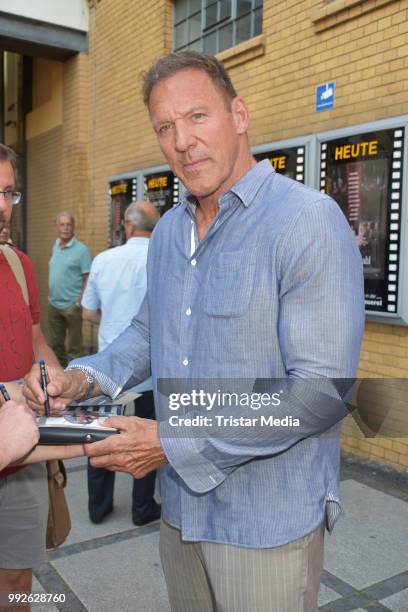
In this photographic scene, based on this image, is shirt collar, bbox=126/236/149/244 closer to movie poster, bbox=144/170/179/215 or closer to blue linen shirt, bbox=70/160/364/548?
movie poster, bbox=144/170/179/215

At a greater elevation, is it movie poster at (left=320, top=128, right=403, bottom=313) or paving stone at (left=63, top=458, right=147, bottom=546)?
movie poster at (left=320, top=128, right=403, bottom=313)

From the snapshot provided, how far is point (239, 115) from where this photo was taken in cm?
169

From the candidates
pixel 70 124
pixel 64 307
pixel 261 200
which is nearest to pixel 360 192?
pixel 261 200

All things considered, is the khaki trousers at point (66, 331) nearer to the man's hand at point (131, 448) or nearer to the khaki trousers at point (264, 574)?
the man's hand at point (131, 448)

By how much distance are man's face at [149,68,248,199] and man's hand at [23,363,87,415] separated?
0.67 meters

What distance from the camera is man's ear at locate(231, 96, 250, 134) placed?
1675 millimetres

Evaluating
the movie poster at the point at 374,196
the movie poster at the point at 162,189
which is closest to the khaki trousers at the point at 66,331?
the movie poster at the point at 162,189

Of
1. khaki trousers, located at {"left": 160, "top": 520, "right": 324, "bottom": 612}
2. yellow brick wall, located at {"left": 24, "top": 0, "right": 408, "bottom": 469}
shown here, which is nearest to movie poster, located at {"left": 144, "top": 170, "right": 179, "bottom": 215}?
yellow brick wall, located at {"left": 24, "top": 0, "right": 408, "bottom": 469}

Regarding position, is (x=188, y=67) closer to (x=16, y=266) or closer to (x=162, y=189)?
(x=16, y=266)

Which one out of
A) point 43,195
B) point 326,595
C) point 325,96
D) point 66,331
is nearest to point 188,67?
point 326,595

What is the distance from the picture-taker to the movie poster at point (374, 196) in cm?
430

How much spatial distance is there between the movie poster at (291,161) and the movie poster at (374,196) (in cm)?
30

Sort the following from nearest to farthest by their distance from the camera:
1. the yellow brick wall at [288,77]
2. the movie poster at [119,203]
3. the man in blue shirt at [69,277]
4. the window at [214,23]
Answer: the yellow brick wall at [288,77] < the window at [214,23] < the man in blue shirt at [69,277] < the movie poster at [119,203]

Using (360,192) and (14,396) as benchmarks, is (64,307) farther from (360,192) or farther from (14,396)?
(14,396)
